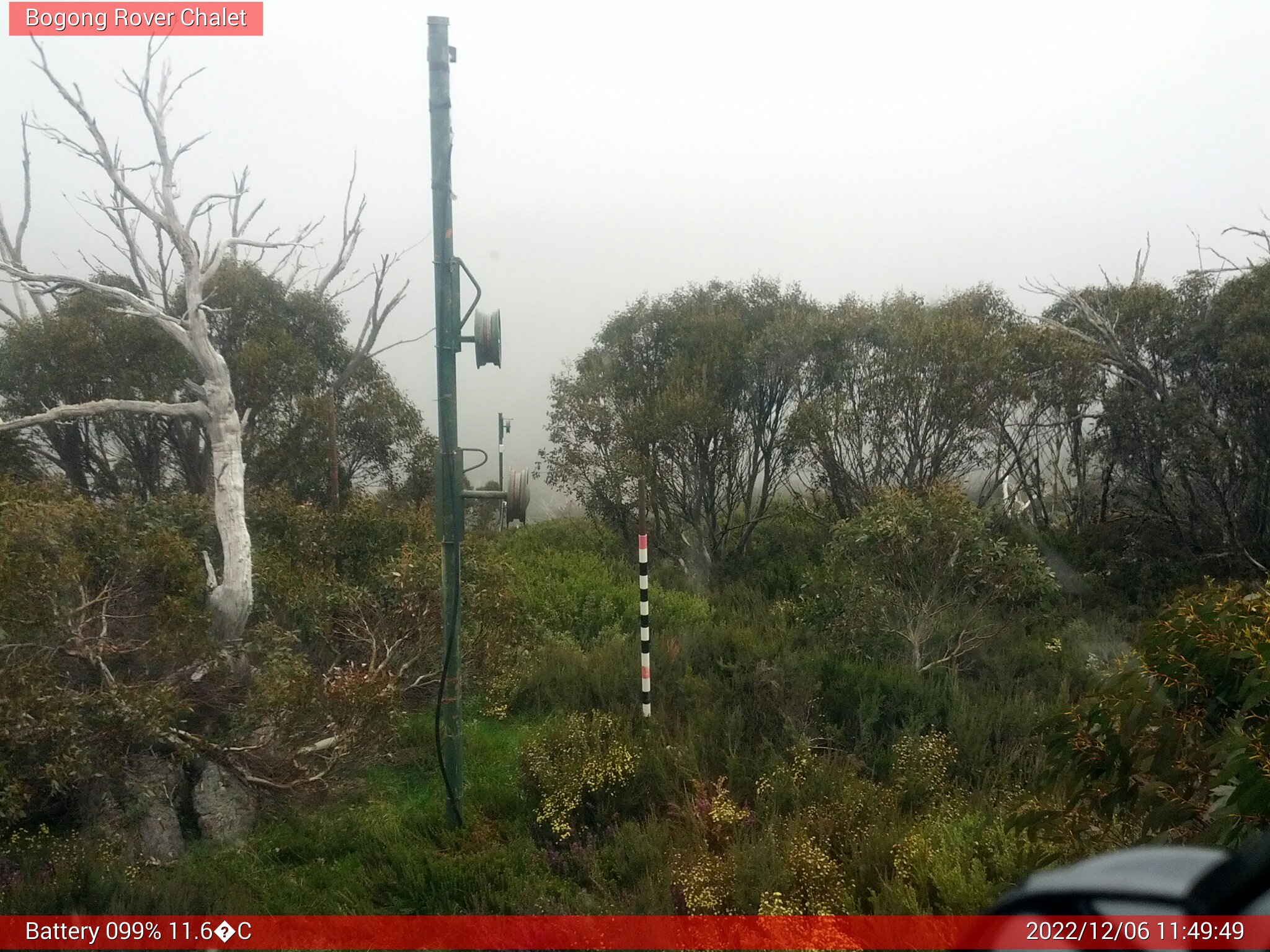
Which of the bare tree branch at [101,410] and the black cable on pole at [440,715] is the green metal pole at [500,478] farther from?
the bare tree branch at [101,410]

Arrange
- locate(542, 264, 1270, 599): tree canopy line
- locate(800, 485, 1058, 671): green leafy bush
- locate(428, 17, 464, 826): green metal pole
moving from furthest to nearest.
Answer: locate(542, 264, 1270, 599): tree canopy line, locate(800, 485, 1058, 671): green leafy bush, locate(428, 17, 464, 826): green metal pole

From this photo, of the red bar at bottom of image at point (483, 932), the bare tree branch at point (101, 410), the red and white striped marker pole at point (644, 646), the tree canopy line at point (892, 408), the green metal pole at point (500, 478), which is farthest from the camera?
the tree canopy line at point (892, 408)

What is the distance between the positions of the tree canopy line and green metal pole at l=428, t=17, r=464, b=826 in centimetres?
389

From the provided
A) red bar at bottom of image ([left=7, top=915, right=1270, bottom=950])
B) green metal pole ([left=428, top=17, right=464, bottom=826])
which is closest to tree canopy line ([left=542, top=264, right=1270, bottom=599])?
green metal pole ([left=428, top=17, right=464, bottom=826])

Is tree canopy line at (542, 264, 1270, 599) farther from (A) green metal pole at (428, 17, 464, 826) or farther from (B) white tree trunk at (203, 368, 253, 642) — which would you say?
(A) green metal pole at (428, 17, 464, 826)

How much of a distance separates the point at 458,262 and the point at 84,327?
3.33m

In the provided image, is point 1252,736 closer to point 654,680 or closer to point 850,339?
point 654,680

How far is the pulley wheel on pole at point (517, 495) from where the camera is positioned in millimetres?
4738

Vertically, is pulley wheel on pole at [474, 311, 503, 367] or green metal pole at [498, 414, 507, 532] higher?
pulley wheel on pole at [474, 311, 503, 367]

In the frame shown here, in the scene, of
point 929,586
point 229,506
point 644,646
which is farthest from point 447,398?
point 929,586

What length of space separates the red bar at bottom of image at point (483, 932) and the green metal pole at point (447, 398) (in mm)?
858

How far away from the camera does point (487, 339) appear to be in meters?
3.96

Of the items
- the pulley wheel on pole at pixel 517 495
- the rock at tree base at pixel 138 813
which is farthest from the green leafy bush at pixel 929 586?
the rock at tree base at pixel 138 813

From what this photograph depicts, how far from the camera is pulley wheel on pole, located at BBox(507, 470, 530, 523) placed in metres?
4.74
